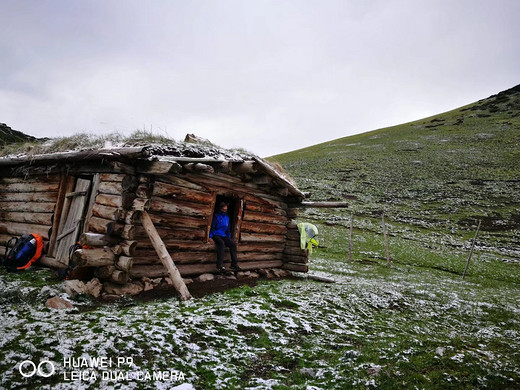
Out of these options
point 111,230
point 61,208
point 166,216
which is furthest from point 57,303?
point 61,208

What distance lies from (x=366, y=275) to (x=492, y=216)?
24.0m

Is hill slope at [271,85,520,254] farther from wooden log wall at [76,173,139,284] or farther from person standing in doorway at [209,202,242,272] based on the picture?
wooden log wall at [76,173,139,284]

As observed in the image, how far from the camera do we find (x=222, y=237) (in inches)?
380

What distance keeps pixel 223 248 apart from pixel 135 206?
3160 millimetres

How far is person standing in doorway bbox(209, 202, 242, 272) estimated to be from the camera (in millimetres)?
9469

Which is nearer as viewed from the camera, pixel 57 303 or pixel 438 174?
pixel 57 303

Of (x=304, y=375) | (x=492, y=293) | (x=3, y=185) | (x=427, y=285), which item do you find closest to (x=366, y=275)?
(x=427, y=285)

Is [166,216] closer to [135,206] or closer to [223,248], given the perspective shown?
[135,206]

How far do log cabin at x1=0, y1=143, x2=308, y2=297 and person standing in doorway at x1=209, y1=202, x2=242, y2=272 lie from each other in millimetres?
271

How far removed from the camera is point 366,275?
13.5 meters

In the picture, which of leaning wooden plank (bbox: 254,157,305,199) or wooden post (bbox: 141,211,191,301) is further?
leaning wooden plank (bbox: 254,157,305,199)

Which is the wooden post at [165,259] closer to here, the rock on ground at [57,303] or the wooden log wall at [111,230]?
the wooden log wall at [111,230]

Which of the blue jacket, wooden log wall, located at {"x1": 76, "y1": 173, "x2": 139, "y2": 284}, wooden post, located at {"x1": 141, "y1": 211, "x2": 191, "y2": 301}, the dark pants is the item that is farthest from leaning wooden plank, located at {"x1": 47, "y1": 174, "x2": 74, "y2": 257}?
the dark pants

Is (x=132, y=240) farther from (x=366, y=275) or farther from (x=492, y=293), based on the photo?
(x=492, y=293)
